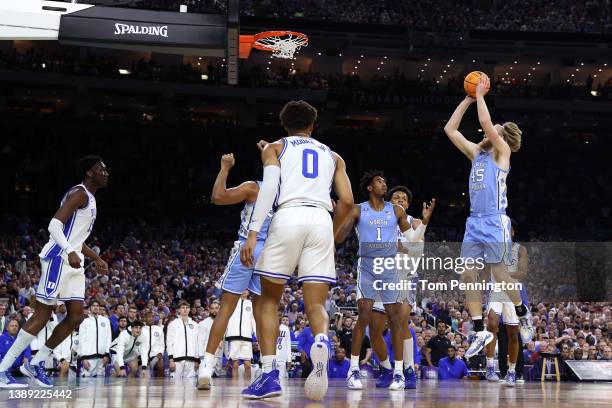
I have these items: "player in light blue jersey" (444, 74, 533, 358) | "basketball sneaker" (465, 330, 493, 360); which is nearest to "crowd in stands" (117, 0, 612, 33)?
"player in light blue jersey" (444, 74, 533, 358)

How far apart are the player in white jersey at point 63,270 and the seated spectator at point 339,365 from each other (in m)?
6.60

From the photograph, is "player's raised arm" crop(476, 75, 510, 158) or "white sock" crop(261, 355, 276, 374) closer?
"white sock" crop(261, 355, 276, 374)

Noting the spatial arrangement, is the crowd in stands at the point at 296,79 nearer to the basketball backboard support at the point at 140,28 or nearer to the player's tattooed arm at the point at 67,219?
the basketball backboard support at the point at 140,28

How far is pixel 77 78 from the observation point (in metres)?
34.2

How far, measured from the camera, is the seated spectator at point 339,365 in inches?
552

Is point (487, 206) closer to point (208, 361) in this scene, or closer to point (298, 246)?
point (298, 246)

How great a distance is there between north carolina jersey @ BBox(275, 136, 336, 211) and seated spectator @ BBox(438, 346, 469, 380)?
9.13 meters

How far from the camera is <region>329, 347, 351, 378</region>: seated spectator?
14016mm

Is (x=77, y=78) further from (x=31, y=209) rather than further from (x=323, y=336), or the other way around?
(x=323, y=336)

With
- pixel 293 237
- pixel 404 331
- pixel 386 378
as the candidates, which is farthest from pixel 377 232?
pixel 293 237

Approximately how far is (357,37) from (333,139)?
491cm

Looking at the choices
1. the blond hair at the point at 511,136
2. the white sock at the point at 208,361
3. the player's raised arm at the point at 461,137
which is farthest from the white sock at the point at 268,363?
the blond hair at the point at 511,136

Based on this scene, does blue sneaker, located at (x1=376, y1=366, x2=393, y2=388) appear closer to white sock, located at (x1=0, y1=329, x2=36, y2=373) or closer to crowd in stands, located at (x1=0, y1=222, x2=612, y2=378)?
white sock, located at (x1=0, y1=329, x2=36, y2=373)

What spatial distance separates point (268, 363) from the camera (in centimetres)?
614
